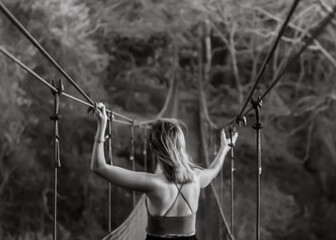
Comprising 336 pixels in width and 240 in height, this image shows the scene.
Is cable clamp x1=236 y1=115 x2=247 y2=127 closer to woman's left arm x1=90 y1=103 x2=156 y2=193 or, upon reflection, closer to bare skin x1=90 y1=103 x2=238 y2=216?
bare skin x1=90 y1=103 x2=238 y2=216

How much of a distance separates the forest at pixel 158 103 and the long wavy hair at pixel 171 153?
6.87 metres

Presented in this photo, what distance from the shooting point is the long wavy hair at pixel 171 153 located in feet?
3.42

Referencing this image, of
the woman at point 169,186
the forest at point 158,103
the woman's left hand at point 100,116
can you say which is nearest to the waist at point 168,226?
the woman at point 169,186

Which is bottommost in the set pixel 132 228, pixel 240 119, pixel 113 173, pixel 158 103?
pixel 132 228

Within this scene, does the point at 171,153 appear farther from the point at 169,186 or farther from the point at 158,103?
the point at 158,103

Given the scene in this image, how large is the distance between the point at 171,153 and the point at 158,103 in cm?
792

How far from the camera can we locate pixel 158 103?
29.4 feet

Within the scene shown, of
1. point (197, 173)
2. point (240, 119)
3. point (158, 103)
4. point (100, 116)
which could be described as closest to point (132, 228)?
point (240, 119)

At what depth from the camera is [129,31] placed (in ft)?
30.0

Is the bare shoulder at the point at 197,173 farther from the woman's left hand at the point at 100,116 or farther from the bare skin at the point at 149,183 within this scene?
the woman's left hand at the point at 100,116

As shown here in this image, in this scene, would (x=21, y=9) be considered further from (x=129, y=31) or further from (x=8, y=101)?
(x=129, y=31)

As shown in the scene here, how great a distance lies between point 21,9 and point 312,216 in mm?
4780

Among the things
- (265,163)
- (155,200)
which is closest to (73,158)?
(265,163)

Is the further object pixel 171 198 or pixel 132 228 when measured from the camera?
pixel 132 228
